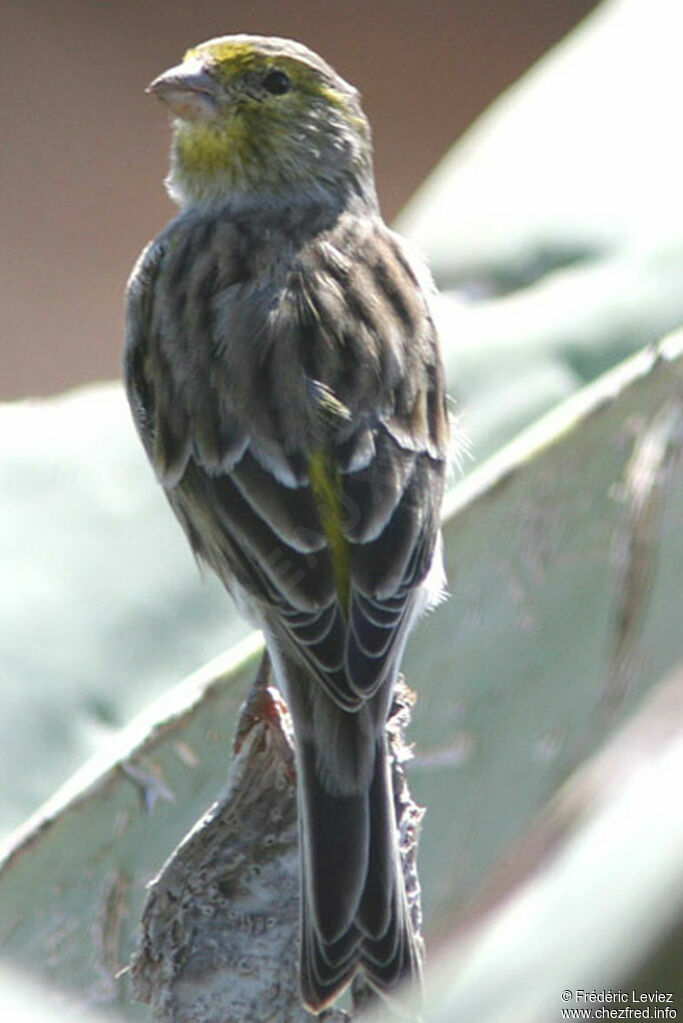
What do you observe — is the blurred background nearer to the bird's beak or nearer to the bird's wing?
the bird's beak

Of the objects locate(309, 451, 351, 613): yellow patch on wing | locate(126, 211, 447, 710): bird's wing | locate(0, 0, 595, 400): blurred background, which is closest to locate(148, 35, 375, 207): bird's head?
locate(126, 211, 447, 710): bird's wing

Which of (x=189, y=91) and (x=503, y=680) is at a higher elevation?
(x=189, y=91)

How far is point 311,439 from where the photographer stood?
1.86 meters

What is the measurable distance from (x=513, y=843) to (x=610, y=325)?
0.64 meters

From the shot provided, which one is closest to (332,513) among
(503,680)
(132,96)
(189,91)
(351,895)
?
(503,680)

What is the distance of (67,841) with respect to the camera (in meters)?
1.63

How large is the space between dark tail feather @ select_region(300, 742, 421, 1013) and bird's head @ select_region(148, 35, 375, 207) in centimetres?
104

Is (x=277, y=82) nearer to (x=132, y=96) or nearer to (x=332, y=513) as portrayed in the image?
(x=332, y=513)

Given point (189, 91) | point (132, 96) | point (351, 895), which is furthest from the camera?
point (132, 96)

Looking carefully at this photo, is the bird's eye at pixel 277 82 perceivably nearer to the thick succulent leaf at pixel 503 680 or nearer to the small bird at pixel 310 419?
the small bird at pixel 310 419

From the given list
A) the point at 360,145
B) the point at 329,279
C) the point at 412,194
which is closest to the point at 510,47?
the point at 412,194

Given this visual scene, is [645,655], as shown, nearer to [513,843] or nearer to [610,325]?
[513,843]

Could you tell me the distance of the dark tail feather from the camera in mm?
1317

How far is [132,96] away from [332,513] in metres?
4.34
